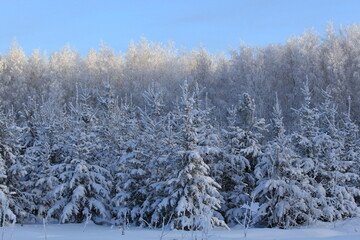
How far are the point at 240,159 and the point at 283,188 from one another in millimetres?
2389

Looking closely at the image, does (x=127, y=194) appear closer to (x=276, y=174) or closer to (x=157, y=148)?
(x=157, y=148)

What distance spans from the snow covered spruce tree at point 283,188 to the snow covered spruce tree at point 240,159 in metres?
1.00

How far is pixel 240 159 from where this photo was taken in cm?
1720

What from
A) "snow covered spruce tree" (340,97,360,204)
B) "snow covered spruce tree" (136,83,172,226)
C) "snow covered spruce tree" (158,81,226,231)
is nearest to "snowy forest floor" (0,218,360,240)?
"snow covered spruce tree" (158,81,226,231)

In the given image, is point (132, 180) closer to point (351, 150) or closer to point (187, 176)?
point (187, 176)

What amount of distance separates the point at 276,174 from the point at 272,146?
115cm

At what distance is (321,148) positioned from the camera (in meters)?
17.4

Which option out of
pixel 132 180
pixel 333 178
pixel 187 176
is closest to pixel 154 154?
pixel 132 180

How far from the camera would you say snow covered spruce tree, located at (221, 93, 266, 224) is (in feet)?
56.0

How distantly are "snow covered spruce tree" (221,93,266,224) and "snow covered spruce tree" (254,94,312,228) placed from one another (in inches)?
39.5

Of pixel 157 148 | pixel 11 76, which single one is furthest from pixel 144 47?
pixel 157 148

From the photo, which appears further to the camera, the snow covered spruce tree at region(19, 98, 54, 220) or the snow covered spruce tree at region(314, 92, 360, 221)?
the snow covered spruce tree at region(19, 98, 54, 220)

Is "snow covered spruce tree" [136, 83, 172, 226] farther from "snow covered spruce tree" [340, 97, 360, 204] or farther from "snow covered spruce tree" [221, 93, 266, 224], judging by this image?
"snow covered spruce tree" [340, 97, 360, 204]

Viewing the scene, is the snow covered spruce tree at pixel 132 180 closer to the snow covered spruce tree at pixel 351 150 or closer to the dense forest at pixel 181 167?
the dense forest at pixel 181 167
